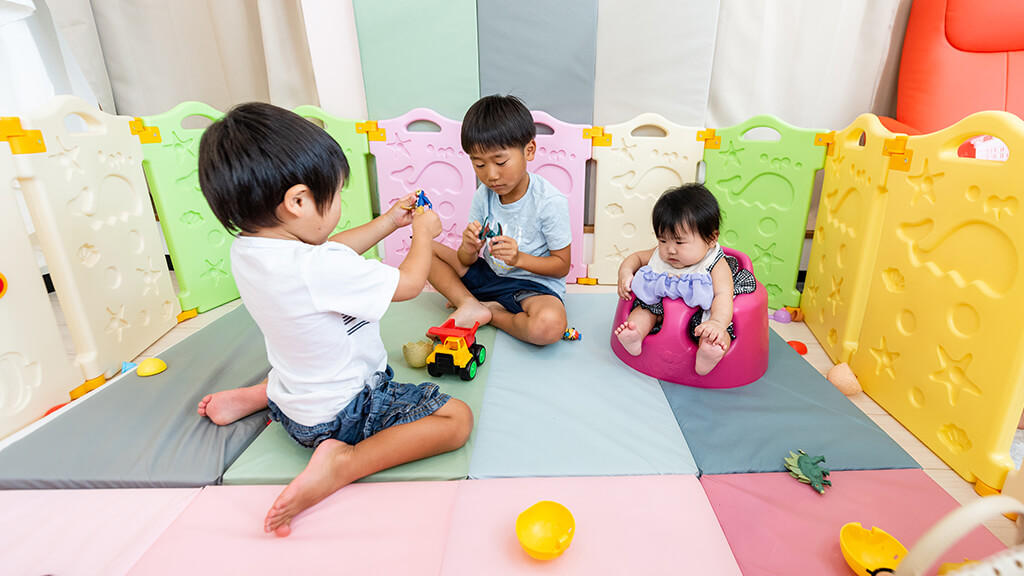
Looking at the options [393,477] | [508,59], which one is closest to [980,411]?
[393,477]

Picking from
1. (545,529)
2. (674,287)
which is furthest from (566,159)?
(545,529)

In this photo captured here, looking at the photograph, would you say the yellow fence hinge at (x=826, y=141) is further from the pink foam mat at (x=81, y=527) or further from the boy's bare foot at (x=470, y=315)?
A: the pink foam mat at (x=81, y=527)

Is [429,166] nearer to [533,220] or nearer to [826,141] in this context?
[533,220]

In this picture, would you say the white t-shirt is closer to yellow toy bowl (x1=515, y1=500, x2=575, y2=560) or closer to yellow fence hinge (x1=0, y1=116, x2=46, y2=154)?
yellow toy bowl (x1=515, y1=500, x2=575, y2=560)

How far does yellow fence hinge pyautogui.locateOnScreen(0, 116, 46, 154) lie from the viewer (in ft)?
3.87

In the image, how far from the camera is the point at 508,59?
1.93 meters

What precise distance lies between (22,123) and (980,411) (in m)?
2.18

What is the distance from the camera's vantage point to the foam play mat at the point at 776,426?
1.03 m

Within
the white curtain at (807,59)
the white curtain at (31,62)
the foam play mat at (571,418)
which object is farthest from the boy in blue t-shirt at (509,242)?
the white curtain at (31,62)

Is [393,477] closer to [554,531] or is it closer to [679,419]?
[554,531]

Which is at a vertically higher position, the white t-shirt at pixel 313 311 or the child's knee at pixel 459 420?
the white t-shirt at pixel 313 311

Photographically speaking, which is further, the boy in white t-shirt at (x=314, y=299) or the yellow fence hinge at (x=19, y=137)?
the yellow fence hinge at (x=19, y=137)

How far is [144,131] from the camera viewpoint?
5.49ft

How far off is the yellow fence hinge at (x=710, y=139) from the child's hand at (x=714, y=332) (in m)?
0.96
